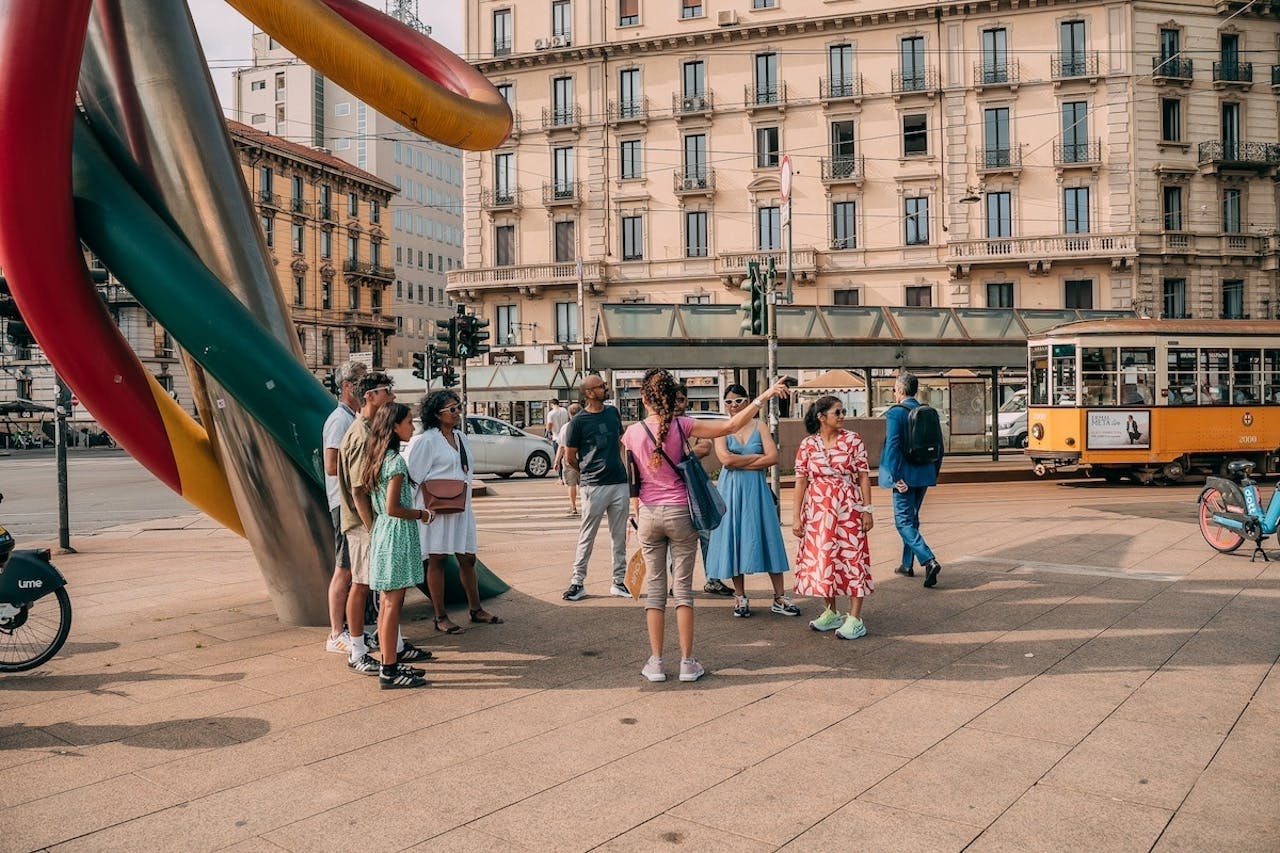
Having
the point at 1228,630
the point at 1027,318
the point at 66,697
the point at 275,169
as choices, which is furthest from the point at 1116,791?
the point at 275,169

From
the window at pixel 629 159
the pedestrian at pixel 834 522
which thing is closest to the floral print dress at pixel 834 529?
the pedestrian at pixel 834 522

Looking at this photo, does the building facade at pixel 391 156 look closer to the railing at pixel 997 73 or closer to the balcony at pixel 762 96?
the balcony at pixel 762 96

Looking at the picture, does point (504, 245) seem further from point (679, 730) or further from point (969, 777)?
point (969, 777)

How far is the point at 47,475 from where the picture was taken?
2722 cm

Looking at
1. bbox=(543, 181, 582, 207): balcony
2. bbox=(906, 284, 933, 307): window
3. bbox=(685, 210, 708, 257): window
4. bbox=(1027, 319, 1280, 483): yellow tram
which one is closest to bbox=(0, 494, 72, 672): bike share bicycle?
bbox=(1027, 319, 1280, 483): yellow tram

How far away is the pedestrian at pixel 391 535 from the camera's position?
5.46m

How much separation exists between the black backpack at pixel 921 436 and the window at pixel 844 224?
111ft

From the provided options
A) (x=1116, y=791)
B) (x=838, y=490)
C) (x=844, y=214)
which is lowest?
(x=1116, y=791)

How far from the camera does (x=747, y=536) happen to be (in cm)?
722

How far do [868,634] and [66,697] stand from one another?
15.5ft

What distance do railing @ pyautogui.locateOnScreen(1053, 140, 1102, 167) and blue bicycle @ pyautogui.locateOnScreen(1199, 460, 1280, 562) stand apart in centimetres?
3318

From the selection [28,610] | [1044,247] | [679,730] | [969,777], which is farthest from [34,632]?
[1044,247]

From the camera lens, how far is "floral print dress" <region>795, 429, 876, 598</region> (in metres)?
6.51

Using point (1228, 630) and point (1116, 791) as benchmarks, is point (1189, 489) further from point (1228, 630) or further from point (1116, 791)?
point (1116, 791)
